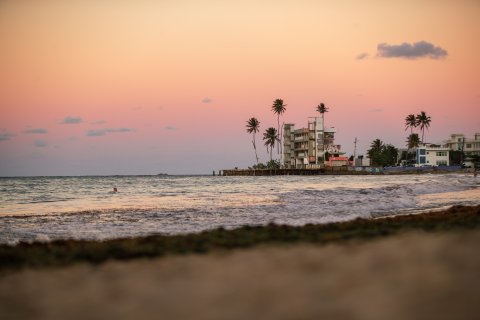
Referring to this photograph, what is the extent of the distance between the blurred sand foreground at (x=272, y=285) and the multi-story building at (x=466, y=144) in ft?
447

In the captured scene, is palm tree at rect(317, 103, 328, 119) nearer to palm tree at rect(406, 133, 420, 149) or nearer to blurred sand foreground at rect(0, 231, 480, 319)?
palm tree at rect(406, 133, 420, 149)

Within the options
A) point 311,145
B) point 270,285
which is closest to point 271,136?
point 311,145

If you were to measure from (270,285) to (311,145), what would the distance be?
406 ft

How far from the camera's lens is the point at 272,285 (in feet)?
16.8

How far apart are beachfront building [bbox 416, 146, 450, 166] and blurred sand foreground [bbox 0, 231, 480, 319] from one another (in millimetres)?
118758

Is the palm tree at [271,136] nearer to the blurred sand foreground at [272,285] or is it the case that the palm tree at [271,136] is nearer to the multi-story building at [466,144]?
the multi-story building at [466,144]

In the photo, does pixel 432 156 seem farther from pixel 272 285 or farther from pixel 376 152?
Result: pixel 272 285

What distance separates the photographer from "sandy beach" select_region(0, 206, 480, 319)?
426 centimetres

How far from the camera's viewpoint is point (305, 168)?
123 meters

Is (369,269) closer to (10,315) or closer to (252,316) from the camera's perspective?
(252,316)

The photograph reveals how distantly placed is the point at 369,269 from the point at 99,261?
162 inches

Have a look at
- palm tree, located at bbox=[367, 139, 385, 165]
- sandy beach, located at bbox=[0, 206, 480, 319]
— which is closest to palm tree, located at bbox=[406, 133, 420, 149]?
palm tree, located at bbox=[367, 139, 385, 165]

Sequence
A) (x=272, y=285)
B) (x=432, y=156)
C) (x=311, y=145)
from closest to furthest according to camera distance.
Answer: (x=272, y=285), (x=432, y=156), (x=311, y=145)

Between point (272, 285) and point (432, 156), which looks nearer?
point (272, 285)
